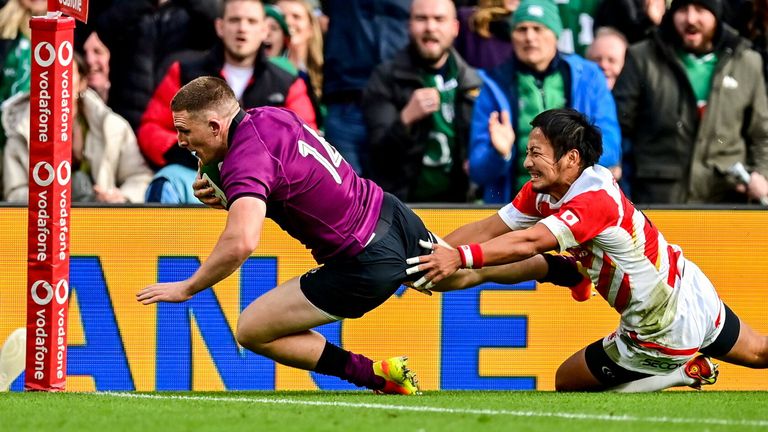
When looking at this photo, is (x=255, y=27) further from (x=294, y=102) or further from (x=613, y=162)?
(x=613, y=162)

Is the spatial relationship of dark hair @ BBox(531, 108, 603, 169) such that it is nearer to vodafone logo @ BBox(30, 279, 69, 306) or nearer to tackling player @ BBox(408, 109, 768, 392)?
tackling player @ BBox(408, 109, 768, 392)

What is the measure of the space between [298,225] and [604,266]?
5.51 feet

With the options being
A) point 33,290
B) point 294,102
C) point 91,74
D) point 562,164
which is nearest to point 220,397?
point 33,290

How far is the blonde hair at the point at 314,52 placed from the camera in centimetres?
1091

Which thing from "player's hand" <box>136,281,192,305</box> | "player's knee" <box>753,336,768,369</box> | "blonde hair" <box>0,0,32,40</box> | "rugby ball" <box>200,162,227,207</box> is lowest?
"player's knee" <box>753,336,768,369</box>

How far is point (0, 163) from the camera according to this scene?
10.2m

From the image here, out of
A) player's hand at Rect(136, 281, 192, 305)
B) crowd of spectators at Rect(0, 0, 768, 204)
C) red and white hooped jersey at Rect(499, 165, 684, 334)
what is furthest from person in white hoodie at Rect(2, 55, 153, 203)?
red and white hooped jersey at Rect(499, 165, 684, 334)

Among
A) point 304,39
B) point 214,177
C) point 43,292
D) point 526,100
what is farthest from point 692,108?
point 43,292

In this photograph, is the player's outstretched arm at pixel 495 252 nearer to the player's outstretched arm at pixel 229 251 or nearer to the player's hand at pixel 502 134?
the player's outstretched arm at pixel 229 251

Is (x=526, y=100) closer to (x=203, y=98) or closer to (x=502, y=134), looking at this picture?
(x=502, y=134)

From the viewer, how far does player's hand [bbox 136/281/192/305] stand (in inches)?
259

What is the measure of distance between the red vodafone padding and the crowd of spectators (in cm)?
186

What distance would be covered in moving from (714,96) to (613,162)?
1.02m

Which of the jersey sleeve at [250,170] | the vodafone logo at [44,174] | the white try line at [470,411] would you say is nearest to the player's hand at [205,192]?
the jersey sleeve at [250,170]
